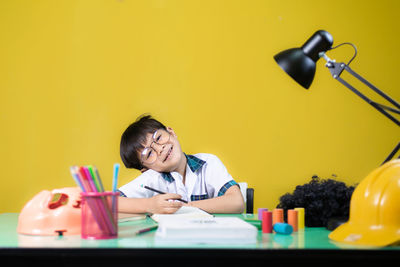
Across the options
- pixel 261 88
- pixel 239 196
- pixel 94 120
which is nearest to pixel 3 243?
pixel 239 196

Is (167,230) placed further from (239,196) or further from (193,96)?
(193,96)

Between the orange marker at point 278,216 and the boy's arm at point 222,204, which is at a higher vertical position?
the orange marker at point 278,216

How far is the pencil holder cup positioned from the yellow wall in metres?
1.70

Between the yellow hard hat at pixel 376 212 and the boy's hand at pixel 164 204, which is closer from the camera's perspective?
the yellow hard hat at pixel 376 212

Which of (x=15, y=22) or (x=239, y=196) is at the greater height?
(x=15, y=22)

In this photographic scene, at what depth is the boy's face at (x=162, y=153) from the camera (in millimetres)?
1775

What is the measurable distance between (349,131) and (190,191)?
1.27 metres

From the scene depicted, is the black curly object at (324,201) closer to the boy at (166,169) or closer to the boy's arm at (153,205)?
the boy's arm at (153,205)

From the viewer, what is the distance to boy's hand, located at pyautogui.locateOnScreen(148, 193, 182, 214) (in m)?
1.34

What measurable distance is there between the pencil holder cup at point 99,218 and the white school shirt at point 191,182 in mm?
929

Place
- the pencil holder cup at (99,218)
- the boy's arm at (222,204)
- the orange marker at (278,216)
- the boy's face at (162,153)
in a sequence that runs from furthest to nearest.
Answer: the boy's face at (162,153), the boy's arm at (222,204), the orange marker at (278,216), the pencil holder cup at (99,218)

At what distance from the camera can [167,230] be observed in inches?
30.6

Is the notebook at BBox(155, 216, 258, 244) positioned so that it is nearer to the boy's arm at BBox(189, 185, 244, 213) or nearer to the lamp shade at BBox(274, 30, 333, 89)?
the lamp shade at BBox(274, 30, 333, 89)
